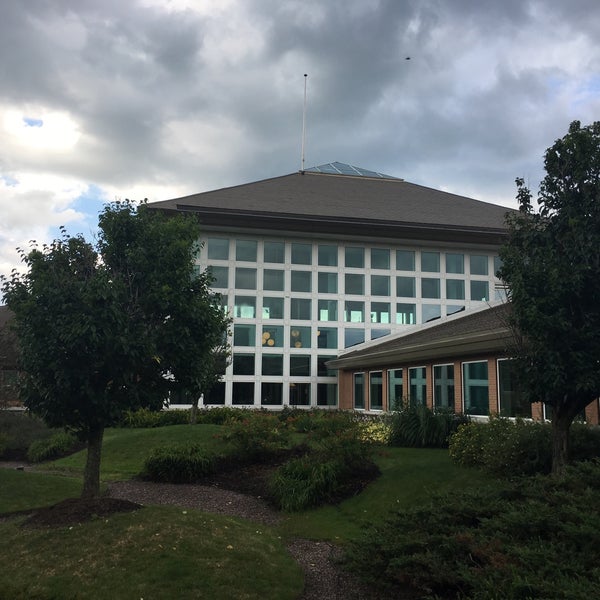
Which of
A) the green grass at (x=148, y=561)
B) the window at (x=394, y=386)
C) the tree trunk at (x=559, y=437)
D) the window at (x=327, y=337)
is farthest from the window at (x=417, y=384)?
the window at (x=327, y=337)

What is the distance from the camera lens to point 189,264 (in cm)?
1073

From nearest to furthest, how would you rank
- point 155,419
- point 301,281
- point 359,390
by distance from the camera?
point 155,419 → point 359,390 → point 301,281

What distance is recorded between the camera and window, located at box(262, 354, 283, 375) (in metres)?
37.8

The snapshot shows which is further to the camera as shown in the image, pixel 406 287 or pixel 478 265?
pixel 478 265

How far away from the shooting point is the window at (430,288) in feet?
131

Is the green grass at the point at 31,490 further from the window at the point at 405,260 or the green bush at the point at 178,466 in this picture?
the window at the point at 405,260

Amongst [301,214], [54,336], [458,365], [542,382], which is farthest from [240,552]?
[301,214]

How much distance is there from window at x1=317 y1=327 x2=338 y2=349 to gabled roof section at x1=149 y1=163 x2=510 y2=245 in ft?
21.4

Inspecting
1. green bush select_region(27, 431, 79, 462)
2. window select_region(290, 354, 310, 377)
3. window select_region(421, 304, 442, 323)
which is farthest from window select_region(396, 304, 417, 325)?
green bush select_region(27, 431, 79, 462)

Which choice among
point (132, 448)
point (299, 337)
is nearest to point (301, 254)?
point (299, 337)

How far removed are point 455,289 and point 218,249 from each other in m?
16.5

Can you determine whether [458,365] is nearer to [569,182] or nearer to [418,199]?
[569,182]

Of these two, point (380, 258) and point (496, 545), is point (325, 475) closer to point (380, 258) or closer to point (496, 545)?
point (496, 545)

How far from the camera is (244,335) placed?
3781 cm
